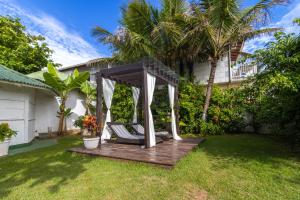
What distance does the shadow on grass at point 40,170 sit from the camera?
430cm

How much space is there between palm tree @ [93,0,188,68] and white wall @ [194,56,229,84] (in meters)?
2.76

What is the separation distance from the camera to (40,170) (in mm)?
5156

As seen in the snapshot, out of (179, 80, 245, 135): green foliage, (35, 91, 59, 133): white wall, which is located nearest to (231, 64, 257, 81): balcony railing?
(179, 80, 245, 135): green foliage

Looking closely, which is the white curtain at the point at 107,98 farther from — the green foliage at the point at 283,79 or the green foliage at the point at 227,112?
the green foliage at the point at 227,112

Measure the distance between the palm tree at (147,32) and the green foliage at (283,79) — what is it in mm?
6060

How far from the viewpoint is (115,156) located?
232 inches

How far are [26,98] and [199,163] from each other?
8507mm

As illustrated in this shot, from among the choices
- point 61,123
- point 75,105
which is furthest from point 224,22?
point 61,123

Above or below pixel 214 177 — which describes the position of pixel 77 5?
above

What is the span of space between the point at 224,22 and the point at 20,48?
56.4 feet

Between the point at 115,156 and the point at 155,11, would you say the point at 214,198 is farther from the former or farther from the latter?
the point at 155,11

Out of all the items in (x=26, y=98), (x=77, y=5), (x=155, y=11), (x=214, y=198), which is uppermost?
(x=77, y=5)

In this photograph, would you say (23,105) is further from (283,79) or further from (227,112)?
(227,112)

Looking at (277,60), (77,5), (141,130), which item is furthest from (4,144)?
(77,5)
